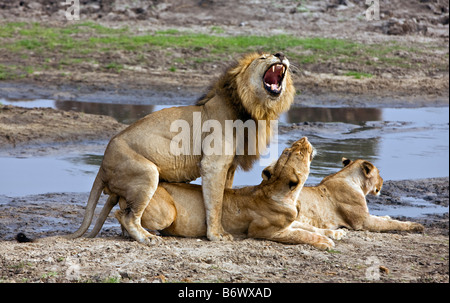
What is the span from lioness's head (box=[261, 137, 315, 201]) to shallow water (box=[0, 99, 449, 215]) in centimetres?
91

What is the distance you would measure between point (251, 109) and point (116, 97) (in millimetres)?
9799

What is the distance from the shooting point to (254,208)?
21.5 feet

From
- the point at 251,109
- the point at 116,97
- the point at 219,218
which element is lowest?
the point at 116,97

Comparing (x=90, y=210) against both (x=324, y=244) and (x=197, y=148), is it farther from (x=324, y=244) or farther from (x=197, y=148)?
(x=324, y=244)

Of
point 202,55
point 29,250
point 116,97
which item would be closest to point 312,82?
point 202,55

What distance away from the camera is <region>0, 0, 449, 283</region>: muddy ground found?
18.4 ft

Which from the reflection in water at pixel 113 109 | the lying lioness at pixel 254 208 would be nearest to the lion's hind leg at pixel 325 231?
the lying lioness at pixel 254 208

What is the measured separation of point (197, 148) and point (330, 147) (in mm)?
5787

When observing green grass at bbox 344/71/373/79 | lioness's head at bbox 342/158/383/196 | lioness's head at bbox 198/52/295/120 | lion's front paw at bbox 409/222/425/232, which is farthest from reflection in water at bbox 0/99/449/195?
lioness's head at bbox 198/52/295/120

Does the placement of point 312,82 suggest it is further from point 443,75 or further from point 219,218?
point 219,218

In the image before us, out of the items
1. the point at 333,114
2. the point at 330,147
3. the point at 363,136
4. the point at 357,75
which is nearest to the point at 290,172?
the point at 330,147

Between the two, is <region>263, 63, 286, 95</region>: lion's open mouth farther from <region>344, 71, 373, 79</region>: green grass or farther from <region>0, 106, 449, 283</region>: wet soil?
<region>344, 71, 373, 79</region>: green grass

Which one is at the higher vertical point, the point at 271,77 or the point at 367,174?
the point at 271,77
